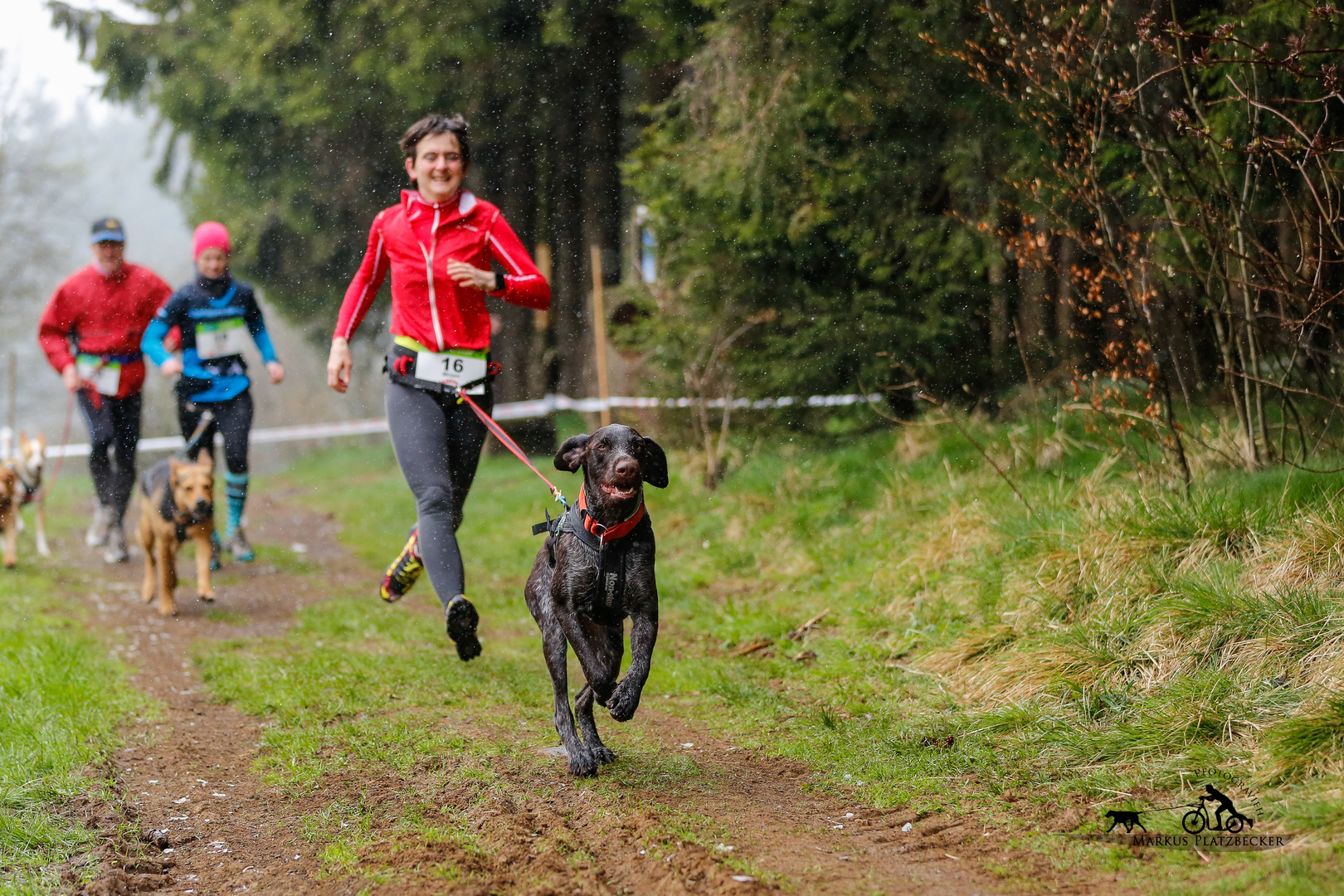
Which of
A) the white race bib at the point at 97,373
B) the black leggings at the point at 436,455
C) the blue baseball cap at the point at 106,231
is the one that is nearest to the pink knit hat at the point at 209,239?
the blue baseball cap at the point at 106,231

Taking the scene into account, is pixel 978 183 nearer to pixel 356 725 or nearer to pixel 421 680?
pixel 421 680

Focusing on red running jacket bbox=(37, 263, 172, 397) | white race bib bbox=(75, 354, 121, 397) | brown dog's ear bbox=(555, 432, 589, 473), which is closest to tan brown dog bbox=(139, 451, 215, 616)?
white race bib bbox=(75, 354, 121, 397)

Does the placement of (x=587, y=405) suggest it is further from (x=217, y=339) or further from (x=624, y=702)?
(x=624, y=702)

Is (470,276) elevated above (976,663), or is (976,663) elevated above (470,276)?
(470,276)

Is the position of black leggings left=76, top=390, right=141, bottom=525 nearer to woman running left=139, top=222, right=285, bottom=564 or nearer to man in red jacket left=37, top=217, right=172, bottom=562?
man in red jacket left=37, top=217, right=172, bottom=562

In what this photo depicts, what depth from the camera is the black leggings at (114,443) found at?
9.00 metres

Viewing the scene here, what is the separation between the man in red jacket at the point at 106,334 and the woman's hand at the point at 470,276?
5.02 m

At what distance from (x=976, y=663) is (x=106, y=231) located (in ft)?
24.2

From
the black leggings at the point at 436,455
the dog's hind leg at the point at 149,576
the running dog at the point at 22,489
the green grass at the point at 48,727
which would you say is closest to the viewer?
the green grass at the point at 48,727

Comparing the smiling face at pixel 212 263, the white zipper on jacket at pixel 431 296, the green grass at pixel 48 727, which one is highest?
the smiling face at pixel 212 263

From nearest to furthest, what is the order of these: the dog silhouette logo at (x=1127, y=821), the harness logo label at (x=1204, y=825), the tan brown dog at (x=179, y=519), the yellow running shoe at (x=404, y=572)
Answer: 1. the harness logo label at (x=1204, y=825)
2. the dog silhouette logo at (x=1127, y=821)
3. the yellow running shoe at (x=404, y=572)
4. the tan brown dog at (x=179, y=519)

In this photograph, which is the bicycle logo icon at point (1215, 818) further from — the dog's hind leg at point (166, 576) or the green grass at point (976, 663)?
the dog's hind leg at point (166, 576)

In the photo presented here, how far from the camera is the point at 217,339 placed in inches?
328

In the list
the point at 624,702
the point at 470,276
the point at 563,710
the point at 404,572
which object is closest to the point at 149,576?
the point at 404,572
